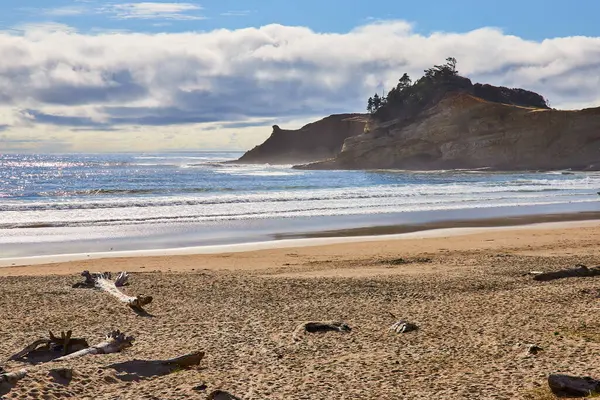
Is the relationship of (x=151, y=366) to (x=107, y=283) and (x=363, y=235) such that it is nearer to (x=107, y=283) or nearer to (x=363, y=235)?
(x=107, y=283)

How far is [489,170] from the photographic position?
90.9 m

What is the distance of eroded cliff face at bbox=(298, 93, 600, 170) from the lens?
9169 cm

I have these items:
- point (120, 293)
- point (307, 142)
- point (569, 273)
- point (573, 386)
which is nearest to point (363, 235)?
point (569, 273)

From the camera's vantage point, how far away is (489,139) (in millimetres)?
95625

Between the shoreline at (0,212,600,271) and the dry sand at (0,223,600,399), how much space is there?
74.4 inches

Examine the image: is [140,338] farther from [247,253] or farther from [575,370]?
[247,253]

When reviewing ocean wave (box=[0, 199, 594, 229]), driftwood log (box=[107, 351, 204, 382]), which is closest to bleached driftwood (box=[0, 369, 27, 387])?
driftwood log (box=[107, 351, 204, 382])

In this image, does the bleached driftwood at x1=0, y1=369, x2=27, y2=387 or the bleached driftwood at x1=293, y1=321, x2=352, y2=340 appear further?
the bleached driftwood at x1=293, y1=321, x2=352, y2=340

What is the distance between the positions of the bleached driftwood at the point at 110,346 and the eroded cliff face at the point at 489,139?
86496mm

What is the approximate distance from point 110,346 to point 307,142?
161194 millimetres

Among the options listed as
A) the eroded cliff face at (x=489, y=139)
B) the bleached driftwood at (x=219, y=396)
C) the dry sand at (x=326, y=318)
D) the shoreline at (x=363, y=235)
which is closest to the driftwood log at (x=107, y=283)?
the dry sand at (x=326, y=318)

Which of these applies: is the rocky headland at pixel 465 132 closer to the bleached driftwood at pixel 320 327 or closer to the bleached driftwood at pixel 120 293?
the bleached driftwood at pixel 120 293

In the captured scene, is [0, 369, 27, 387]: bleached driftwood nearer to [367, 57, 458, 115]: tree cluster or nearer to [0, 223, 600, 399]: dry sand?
[0, 223, 600, 399]: dry sand

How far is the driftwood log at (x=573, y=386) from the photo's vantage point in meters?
6.78
